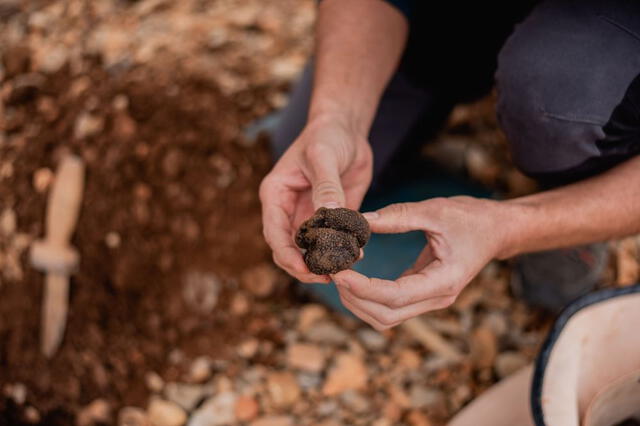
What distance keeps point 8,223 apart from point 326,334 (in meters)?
0.93

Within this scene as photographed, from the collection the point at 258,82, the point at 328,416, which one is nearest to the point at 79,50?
the point at 258,82

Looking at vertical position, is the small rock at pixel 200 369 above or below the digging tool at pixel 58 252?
below

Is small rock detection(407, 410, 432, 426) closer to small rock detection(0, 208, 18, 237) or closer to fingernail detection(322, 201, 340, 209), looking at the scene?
fingernail detection(322, 201, 340, 209)

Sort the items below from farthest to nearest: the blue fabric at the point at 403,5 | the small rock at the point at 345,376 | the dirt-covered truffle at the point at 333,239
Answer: the small rock at the point at 345,376, the blue fabric at the point at 403,5, the dirt-covered truffle at the point at 333,239

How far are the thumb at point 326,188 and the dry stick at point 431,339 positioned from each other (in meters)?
0.64

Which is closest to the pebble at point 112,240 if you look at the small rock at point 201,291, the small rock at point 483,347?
the small rock at point 201,291

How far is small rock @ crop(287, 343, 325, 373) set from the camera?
1479mm

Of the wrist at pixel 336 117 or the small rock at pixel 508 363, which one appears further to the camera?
the small rock at pixel 508 363

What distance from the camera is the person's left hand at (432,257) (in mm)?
940

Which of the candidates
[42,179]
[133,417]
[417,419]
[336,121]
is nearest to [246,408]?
[133,417]

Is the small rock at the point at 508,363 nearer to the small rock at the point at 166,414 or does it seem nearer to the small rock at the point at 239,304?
the small rock at the point at 239,304

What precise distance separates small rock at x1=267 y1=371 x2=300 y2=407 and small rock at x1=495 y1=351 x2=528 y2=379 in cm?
52

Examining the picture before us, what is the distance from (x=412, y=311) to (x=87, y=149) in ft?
3.61

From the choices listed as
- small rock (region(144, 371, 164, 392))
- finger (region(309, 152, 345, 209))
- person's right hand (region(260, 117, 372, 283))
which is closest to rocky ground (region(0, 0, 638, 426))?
small rock (region(144, 371, 164, 392))
